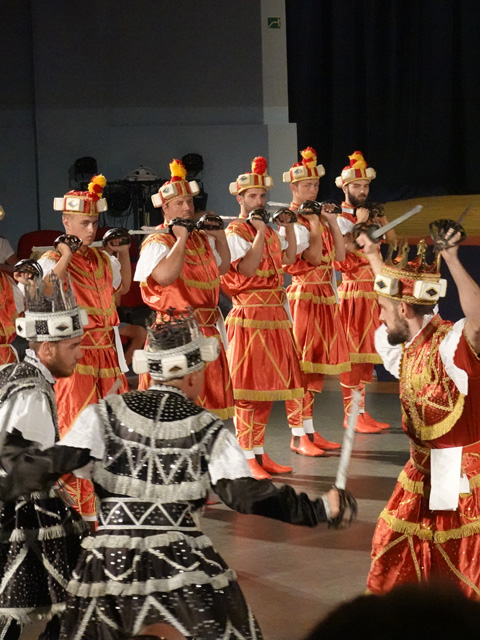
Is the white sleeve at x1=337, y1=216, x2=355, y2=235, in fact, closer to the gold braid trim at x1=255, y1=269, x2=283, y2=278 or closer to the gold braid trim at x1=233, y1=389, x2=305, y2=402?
the gold braid trim at x1=255, y1=269, x2=283, y2=278

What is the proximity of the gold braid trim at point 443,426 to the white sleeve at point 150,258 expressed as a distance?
2.06 m

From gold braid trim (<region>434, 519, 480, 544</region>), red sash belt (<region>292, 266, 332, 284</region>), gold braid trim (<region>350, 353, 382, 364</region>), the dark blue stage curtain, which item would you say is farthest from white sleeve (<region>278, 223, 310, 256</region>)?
the dark blue stage curtain

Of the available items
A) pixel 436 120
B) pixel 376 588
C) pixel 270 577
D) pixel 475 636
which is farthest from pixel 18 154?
pixel 475 636

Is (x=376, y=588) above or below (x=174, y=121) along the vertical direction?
below

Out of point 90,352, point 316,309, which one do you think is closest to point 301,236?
point 316,309

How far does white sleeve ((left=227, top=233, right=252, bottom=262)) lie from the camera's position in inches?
206

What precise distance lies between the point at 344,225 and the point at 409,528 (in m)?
3.60

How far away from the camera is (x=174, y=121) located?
395 inches

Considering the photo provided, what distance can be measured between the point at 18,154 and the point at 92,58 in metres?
1.19

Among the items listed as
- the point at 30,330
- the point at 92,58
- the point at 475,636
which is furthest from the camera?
the point at 92,58

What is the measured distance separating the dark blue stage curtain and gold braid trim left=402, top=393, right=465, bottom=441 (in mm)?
8590

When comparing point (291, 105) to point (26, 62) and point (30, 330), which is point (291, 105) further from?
point (30, 330)

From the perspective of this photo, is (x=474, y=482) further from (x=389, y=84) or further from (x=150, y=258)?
(x=389, y=84)

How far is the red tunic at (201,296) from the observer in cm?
480
